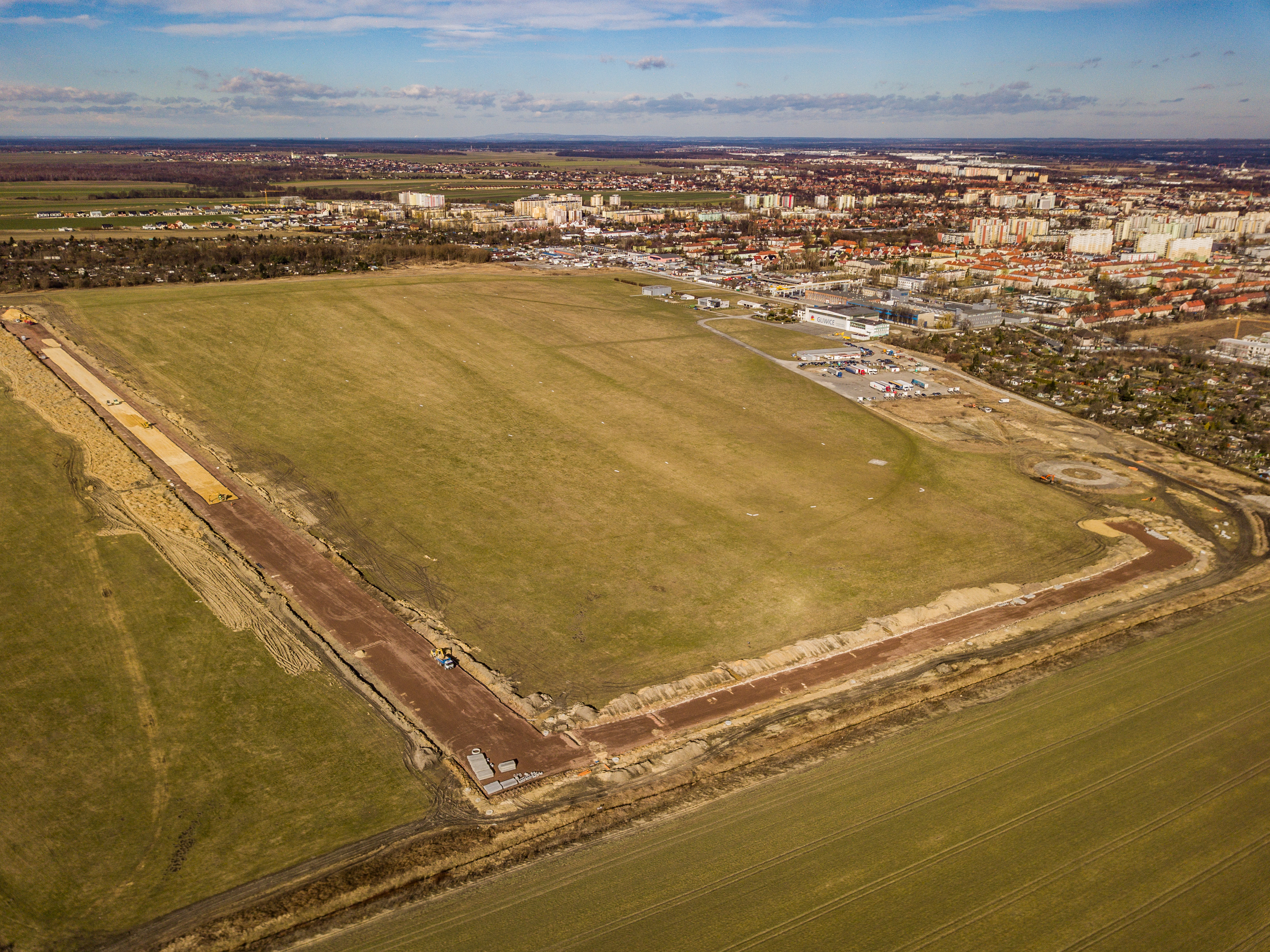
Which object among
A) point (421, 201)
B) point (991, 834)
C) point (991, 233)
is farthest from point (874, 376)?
point (421, 201)

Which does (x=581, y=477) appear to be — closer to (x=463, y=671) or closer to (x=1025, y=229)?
(x=463, y=671)

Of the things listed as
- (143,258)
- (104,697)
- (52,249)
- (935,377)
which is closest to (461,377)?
(104,697)

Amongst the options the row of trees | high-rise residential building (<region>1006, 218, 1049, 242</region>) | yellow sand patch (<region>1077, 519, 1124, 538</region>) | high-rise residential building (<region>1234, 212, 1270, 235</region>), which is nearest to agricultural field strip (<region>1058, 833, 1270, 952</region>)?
yellow sand patch (<region>1077, 519, 1124, 538</region>)

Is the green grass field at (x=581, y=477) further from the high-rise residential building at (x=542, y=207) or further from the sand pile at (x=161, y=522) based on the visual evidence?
the high-rise residential building at (x=542, y=207)

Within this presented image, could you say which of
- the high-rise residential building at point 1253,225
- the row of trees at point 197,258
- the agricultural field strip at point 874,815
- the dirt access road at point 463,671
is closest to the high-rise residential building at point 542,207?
the row of trees at point 197,258

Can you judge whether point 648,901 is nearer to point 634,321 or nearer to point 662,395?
point 662,395

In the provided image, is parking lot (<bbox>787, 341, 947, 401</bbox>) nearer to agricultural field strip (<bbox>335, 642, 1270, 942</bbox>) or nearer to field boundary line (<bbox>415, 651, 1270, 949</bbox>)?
agricultural field strip (<bbox>335, 642, 1270, 942</bbox>)

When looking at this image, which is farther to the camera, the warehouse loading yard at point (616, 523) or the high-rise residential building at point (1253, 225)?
the high-rise residential building at point (1253, 225)
